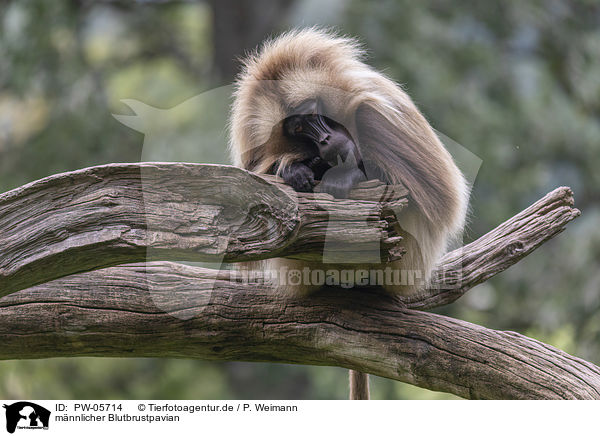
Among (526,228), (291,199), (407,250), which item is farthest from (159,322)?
(526,228)

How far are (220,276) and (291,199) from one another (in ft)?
2.84

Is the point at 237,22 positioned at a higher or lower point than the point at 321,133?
higher

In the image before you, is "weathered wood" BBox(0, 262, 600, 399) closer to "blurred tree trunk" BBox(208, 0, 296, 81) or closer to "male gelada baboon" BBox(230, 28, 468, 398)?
"male gelada baboon" BBox(230, 28, 468, 398)

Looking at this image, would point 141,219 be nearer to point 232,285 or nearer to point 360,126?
point 232,285

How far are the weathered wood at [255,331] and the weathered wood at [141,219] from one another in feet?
1.91

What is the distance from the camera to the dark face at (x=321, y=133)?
2900 mm

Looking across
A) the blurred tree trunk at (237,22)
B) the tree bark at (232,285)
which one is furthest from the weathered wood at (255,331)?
the blurred tree trunk at (237,22)

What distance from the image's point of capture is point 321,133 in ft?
9.64

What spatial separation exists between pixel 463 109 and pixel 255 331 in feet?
17.6

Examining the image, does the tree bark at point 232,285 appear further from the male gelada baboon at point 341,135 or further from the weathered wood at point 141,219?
the male gelada baboon at point 341,135

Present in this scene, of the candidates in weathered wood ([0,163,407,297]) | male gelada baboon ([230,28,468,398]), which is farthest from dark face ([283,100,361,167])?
weathered wood ([0,163,407,297])

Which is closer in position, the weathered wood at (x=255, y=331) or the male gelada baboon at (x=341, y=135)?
the weathered wood at (x=255, y=331)

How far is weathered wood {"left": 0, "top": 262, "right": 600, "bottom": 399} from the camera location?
2879mm
